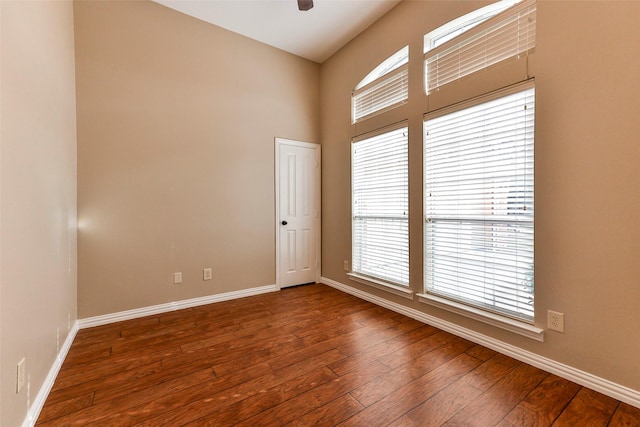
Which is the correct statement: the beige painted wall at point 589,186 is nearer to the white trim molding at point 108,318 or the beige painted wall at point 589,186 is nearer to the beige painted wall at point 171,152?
the white trim molding at point 108,318

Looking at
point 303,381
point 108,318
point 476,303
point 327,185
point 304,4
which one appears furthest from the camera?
point 327,185

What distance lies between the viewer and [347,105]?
3.76m

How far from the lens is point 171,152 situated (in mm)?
3111

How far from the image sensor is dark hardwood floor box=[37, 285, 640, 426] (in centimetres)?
153

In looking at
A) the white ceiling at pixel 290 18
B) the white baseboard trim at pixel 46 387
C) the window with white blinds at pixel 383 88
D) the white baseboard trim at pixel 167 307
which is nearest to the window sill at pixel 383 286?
the white baseboard trim at pixel 167 307

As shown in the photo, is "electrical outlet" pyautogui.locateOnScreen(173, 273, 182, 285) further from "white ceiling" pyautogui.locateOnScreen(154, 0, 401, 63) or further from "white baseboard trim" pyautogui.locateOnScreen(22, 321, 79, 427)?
"white ceiling" pyautogui.locateOnScreen(154, 0, 401, 63)

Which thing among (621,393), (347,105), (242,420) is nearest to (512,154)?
(621,393)

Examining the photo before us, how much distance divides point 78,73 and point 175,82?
84 cm

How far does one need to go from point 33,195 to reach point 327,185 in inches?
123

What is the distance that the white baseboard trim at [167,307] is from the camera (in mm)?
2736

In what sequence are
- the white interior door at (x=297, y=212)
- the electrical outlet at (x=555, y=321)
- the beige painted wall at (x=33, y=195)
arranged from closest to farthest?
the beige painted wall at (x=33, y=195) < the electrical outlet at (x=555, y=321) < the white interior door at (x=297, y=212)

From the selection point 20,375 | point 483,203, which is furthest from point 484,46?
point 20,375

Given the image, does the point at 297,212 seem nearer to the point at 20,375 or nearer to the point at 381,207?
the point at 381,207

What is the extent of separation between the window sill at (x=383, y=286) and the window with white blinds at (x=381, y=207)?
0.05 m
